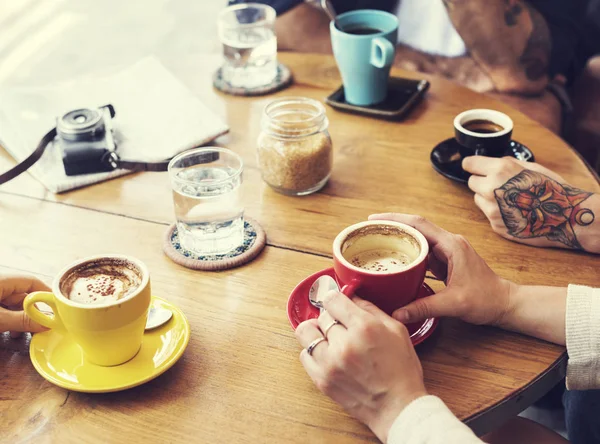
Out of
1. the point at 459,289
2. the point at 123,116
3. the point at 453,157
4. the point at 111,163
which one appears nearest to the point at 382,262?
the point at 459,289

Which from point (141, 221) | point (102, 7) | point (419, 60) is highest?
point (141, 221)

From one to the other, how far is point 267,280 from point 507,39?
4.18ft

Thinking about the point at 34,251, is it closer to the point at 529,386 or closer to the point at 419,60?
the point at 529,386

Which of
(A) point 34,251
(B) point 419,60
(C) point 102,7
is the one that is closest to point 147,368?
(A) point 34,251

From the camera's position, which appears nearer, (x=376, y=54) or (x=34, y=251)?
(x=34, y=251)

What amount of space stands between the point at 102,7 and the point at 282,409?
3.41 m

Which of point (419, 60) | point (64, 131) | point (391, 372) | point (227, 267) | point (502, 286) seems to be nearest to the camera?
point (391, 372)

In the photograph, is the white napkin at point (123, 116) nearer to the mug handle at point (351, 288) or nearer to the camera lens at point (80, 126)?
the camera lens at point (80, 126)

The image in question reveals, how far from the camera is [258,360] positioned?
2.87 feet

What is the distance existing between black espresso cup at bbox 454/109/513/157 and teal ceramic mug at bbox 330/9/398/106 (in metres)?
0.25

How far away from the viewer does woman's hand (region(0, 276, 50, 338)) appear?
877 millimetres

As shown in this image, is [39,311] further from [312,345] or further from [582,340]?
[582,340]

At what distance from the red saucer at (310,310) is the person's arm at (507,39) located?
1.20 m

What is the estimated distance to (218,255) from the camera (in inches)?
42.3
